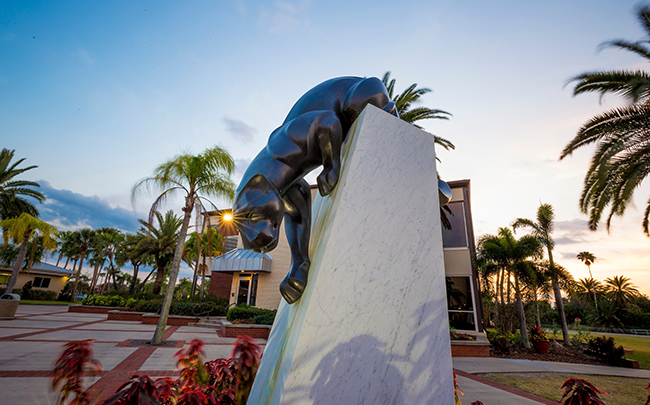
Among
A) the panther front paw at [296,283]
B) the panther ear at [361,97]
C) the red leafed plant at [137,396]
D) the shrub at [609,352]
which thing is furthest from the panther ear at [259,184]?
the shrub at [609,352]

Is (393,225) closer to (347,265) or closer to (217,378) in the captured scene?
(347,265)

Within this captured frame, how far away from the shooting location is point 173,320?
17297 millimetres

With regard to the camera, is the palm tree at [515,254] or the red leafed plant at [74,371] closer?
the red leafed plant at [74,371]

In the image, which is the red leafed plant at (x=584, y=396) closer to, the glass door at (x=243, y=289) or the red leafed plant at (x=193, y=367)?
the red leafed plant at (x=193, y=367)

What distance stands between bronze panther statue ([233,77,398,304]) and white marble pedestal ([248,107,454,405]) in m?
0.18

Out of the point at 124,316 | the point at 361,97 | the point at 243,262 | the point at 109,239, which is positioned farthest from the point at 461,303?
the point at 109,239

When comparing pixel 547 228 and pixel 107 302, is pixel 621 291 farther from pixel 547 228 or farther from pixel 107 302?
pixel 107 302

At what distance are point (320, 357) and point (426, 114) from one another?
13924mm

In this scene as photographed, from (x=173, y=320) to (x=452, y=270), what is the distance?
16.6m

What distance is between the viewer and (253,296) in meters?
21.5

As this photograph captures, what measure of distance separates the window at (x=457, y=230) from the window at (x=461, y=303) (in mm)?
2129

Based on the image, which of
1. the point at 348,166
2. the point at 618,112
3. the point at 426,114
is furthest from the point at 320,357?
the point at 426,114

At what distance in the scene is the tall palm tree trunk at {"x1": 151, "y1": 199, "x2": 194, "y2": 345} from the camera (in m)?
10.1

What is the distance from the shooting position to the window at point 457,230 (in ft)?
61.2
